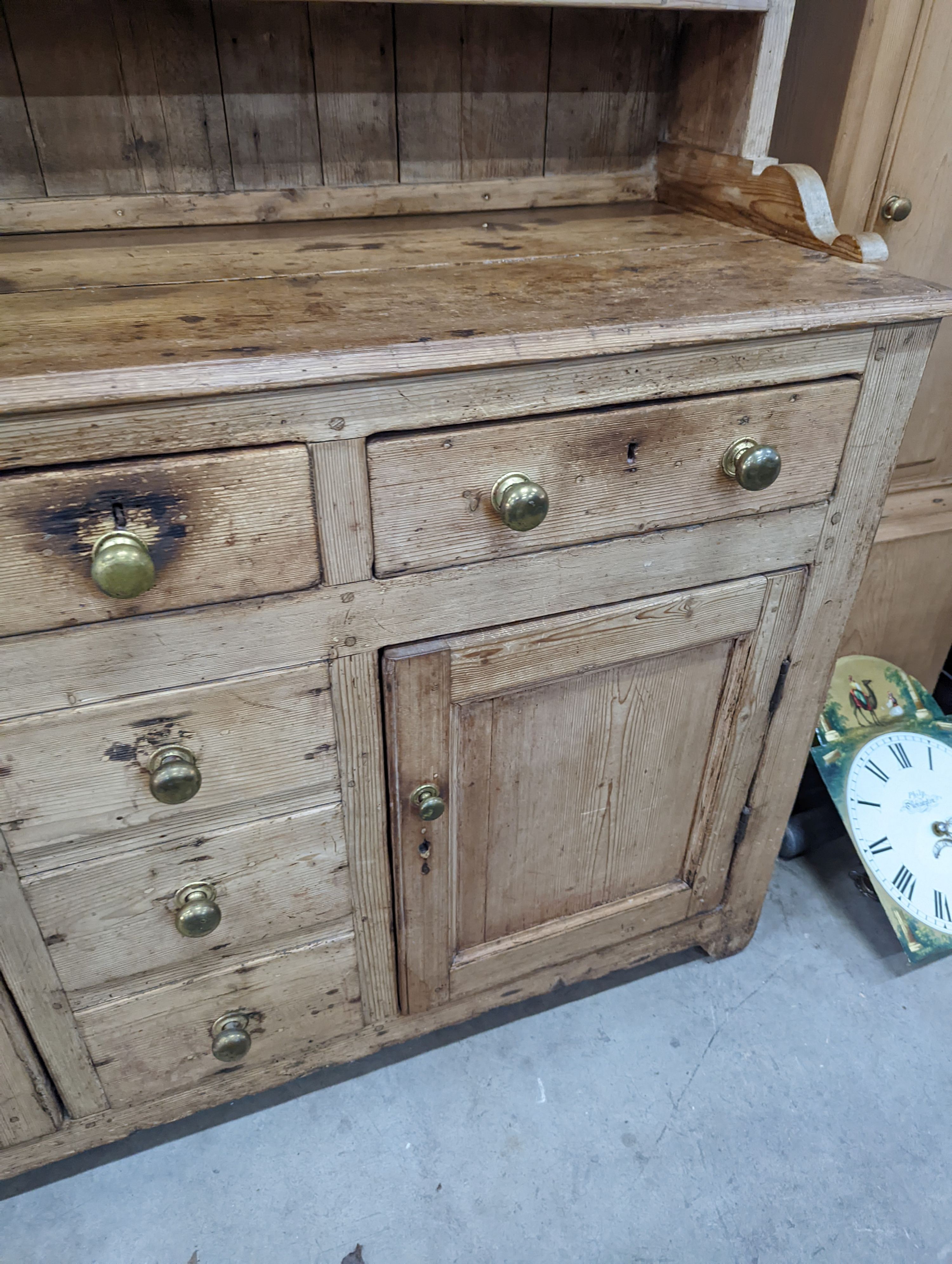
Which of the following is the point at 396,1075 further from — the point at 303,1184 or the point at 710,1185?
the point at 710,1185

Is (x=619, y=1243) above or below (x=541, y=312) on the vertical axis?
below

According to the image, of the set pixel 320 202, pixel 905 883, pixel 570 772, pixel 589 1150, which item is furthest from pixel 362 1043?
pixel 320 202

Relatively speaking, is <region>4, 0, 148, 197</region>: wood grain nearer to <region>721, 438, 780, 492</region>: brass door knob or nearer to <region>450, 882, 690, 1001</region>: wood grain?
<region>721, 438, 780, 492</region>: brass door knob

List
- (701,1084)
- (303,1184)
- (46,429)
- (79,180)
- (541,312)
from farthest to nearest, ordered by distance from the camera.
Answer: (701,1084)
(303,1184)
(79,180)
(541,312)
(46,429)

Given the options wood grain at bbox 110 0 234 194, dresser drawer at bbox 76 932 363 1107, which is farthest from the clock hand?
wood grain at bbox 110 0 234 194

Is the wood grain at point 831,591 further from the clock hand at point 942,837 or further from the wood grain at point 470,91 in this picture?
the wood grain at point 470,91

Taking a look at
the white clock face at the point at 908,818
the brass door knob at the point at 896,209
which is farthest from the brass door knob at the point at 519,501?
the white clock face at the point at 908,818

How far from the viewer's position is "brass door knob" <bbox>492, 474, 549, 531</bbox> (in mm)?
740

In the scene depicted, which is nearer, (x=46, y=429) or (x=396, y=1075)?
(x=46, y=429)

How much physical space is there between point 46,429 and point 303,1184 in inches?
37.2

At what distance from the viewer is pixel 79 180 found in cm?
96

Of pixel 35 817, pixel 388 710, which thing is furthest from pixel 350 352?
pixel 35 817

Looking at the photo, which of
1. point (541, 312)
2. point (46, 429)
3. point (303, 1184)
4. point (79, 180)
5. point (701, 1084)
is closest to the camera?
point (46, 429)

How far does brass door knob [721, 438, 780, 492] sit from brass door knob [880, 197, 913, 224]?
22.9 inches
